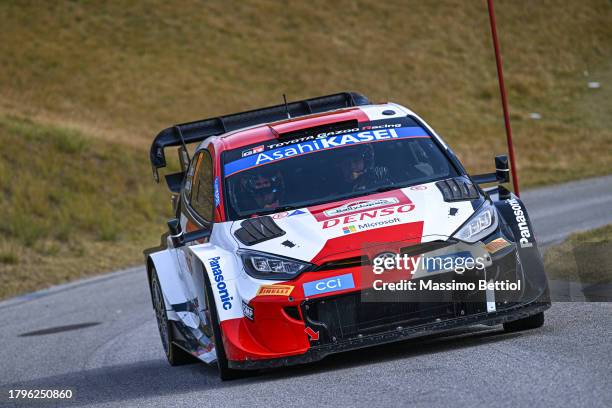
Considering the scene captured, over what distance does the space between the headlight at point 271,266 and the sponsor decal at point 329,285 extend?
0.12 metres

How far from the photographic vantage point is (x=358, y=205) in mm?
7738

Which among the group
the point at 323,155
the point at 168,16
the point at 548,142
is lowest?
the point at 548,142

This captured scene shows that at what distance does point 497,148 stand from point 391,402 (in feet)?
98.8

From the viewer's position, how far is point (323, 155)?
8516 millimetres

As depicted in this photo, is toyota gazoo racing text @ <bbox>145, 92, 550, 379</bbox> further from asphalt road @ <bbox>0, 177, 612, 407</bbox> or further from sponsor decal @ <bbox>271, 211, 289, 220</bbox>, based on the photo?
asphalt road @ <bbox>0, 177, 612, 407</bbox>

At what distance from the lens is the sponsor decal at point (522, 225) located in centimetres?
753

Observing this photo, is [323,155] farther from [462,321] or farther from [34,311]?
[34,311]

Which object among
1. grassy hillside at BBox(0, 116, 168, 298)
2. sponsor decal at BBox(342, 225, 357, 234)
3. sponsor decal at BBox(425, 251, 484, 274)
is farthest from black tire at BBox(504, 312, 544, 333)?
grassy hillside at BBox(0, 116, 168, 298)

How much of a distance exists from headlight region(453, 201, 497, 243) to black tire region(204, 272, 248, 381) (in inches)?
61.7

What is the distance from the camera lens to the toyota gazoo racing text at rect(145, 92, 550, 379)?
7.05m

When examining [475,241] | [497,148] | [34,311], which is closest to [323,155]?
[475,241]

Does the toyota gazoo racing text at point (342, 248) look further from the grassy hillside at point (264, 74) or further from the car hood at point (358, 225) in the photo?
the grassy hillside at point (264, 74)

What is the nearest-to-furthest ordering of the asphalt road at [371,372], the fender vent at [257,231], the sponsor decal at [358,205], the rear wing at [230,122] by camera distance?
the asphalt road at [371,372]
the fender vent at [257,231]
the sponsor decal at [358,205]
the rear wing at [230,122]

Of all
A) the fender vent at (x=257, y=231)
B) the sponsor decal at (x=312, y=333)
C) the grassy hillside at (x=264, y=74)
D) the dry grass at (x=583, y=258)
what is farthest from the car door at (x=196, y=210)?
the grassy hillside at (x=264, y=74)
